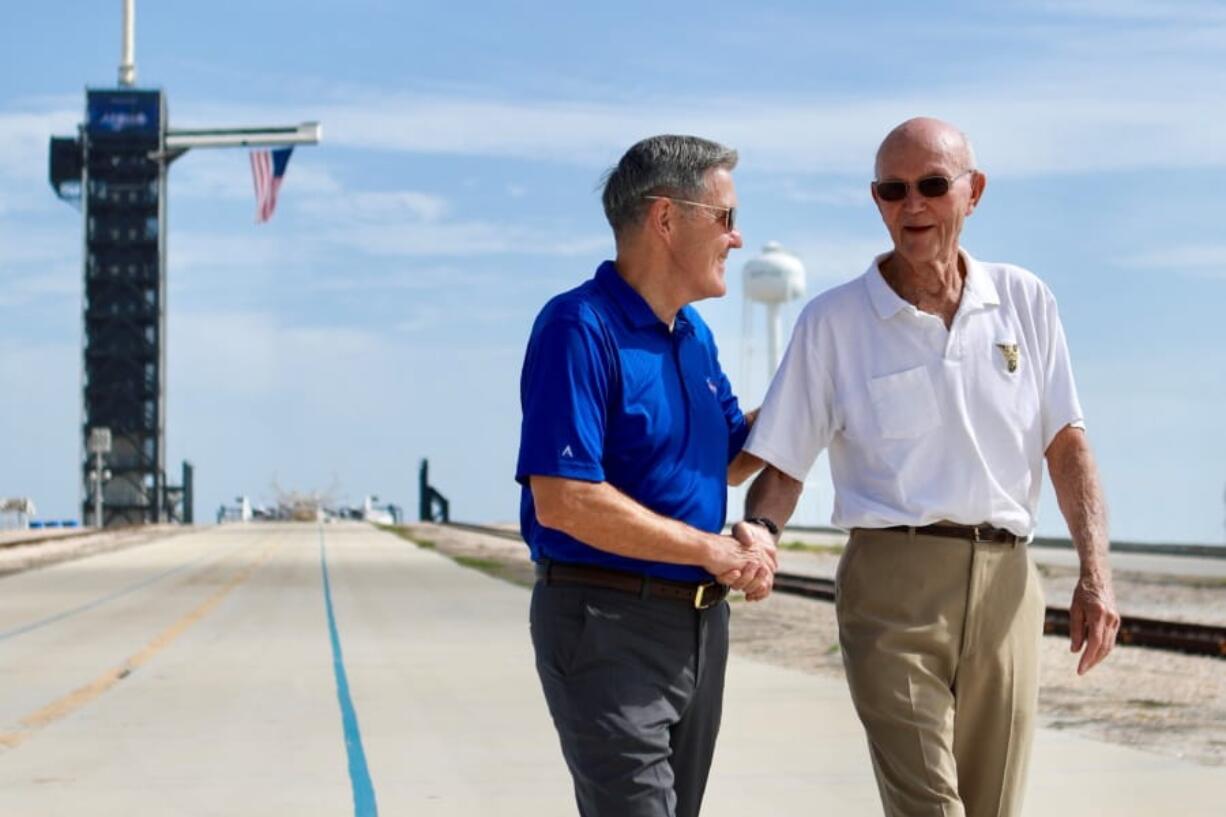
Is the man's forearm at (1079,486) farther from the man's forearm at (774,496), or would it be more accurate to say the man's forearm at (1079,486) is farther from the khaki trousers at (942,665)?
the man's forearm at (774,496)

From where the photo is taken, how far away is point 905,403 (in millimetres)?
4496

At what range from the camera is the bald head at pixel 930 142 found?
181 inches

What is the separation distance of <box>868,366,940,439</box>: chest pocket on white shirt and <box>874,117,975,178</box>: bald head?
0.51 metres

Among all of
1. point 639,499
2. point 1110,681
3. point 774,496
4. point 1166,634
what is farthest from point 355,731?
point 1166,634

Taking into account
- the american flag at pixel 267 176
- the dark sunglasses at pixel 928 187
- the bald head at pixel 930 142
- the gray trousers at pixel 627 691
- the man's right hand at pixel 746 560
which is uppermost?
the american flag at pixel 267 176

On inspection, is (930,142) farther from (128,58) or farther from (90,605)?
(128,58)

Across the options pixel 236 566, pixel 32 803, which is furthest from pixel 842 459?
pixel 236 566

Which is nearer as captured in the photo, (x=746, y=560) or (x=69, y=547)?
(x=746, y=560)

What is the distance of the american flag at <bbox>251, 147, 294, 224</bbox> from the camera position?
3212 inches

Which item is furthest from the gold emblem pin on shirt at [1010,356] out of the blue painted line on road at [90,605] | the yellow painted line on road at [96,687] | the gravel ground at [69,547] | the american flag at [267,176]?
the american flag at [267,176]

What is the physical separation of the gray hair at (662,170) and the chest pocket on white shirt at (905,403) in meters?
0.63

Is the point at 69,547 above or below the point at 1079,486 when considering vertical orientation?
below

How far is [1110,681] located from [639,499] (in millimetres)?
Answer: 11056

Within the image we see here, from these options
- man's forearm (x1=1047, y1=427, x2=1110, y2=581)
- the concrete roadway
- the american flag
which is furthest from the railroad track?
the american flag
